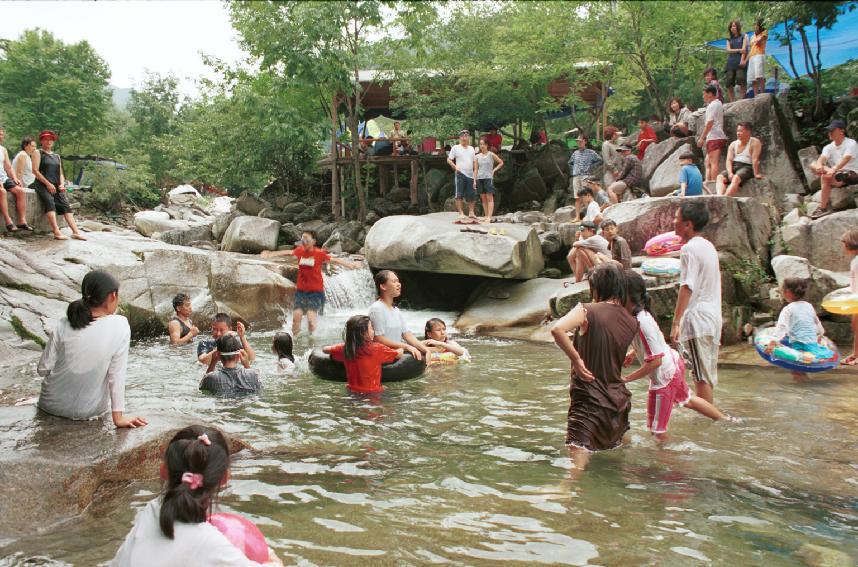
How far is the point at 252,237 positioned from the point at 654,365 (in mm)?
19315

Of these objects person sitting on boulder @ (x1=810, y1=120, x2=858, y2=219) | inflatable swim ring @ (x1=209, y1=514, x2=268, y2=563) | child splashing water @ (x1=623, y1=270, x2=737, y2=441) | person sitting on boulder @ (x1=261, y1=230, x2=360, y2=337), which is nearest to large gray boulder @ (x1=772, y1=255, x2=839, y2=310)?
person sitting on boulder @ (x1=810, y1=120, x2=858, y2=219)

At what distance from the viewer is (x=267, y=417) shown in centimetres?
702

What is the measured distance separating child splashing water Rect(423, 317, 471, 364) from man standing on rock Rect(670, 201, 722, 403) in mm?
4251

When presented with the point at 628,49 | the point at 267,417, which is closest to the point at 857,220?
the point at 628,49

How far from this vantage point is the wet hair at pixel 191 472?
2.63 meters

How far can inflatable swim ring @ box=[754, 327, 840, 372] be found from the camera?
26.9 ft

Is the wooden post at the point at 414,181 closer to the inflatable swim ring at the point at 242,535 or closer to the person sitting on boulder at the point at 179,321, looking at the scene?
the person sitting on boulder at the point at 179,321

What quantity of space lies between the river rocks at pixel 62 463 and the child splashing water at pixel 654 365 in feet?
12.0

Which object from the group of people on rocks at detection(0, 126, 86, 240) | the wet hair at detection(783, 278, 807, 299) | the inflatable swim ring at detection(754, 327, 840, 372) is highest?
the group of people on rocks at detection(0, 126, 86, 240)

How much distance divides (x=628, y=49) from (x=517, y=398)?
439 centimetres

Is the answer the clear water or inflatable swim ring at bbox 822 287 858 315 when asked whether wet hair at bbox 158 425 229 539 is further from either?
inflatable swim ring at bbox 822 287 858 315

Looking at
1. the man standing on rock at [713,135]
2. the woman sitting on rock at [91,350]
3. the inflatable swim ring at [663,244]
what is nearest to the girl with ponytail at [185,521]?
the woman sitting on rock at [91,350]

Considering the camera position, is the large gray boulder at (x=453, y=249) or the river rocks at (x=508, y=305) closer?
the river rocks at (x=508, y=305)

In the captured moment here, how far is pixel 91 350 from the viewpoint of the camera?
4.94 meters
